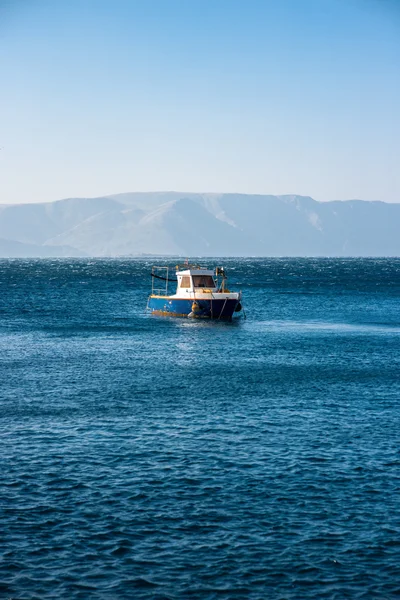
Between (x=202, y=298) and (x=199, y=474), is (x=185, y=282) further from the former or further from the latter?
(x=199, y=474)

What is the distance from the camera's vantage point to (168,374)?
52375 mm

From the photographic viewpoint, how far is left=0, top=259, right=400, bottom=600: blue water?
22.1 metres

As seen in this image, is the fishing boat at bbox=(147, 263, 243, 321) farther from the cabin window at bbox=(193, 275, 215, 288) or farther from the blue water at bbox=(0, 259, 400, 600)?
the blue water at bbox=(0, 259, 400, 600)

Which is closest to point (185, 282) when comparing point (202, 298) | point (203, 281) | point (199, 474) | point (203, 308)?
point (203, 281)

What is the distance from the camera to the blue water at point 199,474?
22062mm

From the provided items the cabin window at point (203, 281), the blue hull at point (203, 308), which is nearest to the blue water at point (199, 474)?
the blue hull at point (203, 308)

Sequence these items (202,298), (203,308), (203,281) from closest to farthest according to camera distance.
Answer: (202,298), (203,308), (203,281)

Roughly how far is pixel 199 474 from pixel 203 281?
59759 millimetres

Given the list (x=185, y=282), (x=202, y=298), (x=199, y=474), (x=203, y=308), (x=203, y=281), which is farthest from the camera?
(x=185, y=282)

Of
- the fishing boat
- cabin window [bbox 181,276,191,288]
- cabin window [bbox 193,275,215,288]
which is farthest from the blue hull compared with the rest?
cabin window [bbox 193,275,215,288]

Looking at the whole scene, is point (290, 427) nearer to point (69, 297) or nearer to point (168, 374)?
point (168, 374)

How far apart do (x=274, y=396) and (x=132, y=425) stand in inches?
418

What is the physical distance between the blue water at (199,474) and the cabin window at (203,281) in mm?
26106

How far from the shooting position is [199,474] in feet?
98.7
